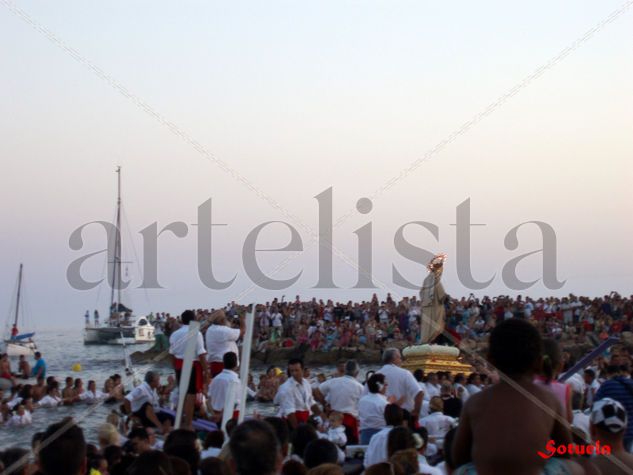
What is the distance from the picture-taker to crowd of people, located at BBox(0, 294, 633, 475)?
609 centimetres

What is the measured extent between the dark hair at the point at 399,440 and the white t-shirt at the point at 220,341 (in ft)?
17.9

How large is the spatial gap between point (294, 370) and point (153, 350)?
42.5 metres

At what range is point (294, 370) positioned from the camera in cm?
1530

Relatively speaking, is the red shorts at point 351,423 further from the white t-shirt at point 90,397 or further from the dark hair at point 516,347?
the white t-shirt at point 90,397

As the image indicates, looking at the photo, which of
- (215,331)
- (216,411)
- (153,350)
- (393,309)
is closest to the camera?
(216,411)

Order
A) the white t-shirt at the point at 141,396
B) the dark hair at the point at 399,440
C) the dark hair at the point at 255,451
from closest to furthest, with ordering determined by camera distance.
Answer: the dark hair at the point at 255,451, the dark hair at the point at 399,440, the white t-shirt at the point at 141,396

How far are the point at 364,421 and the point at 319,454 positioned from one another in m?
4.86

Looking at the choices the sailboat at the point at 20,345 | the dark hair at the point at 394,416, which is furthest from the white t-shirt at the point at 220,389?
the sailboat at the point at 20,345

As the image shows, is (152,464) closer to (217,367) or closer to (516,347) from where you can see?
(516,347)

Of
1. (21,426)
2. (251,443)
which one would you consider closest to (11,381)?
(21,426)

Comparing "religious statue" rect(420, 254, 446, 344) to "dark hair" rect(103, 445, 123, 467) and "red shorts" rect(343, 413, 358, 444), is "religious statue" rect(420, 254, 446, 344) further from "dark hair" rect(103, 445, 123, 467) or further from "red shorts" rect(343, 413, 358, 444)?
"dark hair" rect(103, 445, 123, 467)

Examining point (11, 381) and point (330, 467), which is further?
point (11, 381)

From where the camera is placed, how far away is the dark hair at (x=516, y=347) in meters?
6.15

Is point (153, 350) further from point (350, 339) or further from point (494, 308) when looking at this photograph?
point (494, 308)
